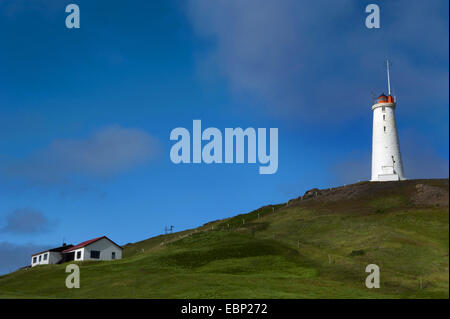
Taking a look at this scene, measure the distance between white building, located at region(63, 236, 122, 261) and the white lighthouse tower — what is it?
67.5m

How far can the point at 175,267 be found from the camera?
2790 inches

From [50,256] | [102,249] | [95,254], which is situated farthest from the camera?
[50,256]

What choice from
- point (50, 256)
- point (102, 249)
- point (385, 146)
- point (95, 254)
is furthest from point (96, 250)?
point (385, 146)

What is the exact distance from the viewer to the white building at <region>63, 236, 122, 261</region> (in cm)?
10262

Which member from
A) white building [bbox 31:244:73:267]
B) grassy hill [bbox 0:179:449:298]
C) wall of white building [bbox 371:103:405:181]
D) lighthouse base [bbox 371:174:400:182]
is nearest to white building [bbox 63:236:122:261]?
white building [bbox 31:244:73:267]

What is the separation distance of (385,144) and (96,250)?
2984 inches

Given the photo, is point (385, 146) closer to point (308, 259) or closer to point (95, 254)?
point (308, 259)

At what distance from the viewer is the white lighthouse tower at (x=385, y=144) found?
4830 inches

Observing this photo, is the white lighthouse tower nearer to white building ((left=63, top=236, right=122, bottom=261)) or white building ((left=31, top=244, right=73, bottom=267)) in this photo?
white building ((left=63, top=236, right=122, bottom=261))

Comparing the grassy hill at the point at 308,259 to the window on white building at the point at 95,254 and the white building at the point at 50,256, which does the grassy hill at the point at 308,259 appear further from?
the white building at the point at 50,256

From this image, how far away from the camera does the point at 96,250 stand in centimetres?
10394
